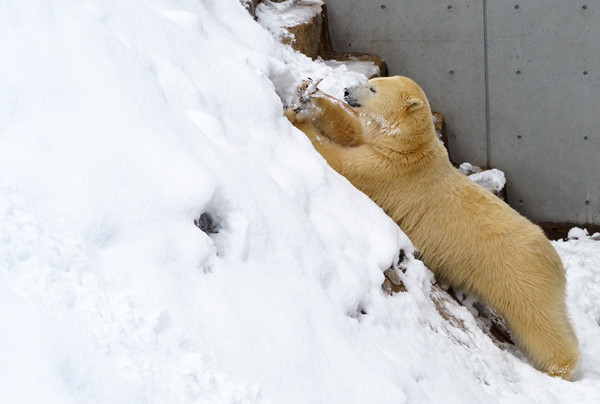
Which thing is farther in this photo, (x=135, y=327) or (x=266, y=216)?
(x=266, y=216)

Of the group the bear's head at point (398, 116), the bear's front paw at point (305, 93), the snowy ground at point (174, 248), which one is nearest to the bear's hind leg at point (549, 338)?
the snowy ground at point (174, 248)

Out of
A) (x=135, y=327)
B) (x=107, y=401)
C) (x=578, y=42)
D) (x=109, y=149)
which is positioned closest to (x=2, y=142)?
(x=109, y=149)

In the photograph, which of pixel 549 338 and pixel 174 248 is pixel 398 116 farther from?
pixel 174 248

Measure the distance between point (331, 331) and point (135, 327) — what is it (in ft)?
2.53

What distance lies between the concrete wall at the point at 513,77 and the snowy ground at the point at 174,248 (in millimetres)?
3805

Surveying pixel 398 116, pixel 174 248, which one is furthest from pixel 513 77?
pixel 174 248

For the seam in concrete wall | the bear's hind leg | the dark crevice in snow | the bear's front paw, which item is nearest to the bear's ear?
the bear's front paw

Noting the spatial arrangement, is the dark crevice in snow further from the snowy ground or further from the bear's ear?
the bear's ear

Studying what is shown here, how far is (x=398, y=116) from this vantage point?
172 inches

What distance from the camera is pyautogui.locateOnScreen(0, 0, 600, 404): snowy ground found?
1.93 metres

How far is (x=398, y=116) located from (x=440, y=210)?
660 mm

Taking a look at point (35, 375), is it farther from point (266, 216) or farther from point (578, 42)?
point (578, 42)

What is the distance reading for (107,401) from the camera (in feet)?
5.74

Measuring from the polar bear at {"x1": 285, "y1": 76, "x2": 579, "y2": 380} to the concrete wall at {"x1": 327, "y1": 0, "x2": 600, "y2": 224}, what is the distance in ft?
8.82
